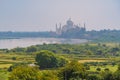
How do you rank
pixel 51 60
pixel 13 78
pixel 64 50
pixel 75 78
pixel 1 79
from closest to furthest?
pixel 13 78
pixel 75 78
pixel 1 79
pixel 51 60
pixel 64 50

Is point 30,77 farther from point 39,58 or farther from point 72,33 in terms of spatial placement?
point 72,33

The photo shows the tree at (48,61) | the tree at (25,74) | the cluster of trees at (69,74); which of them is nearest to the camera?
the tree at (25,74)

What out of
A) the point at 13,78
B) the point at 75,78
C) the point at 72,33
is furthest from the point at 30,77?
the point at 72,33

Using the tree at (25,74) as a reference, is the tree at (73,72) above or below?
below

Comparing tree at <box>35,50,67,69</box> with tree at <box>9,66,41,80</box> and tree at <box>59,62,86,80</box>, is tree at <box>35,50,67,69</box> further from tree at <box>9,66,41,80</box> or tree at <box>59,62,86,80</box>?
tree at <box>9,66,41,80</box>

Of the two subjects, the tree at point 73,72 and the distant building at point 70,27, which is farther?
the distant building at point 70,27

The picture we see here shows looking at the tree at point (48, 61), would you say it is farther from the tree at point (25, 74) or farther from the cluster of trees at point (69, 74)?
the tree at point (25, 74)

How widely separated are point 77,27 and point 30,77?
159303 millimetres

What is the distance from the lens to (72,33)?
190 metres

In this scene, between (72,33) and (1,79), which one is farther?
(72,33)

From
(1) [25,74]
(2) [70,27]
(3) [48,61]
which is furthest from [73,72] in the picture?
(2) [70,27]

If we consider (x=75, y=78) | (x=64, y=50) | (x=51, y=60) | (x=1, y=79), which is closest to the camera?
(x=75, y=78)

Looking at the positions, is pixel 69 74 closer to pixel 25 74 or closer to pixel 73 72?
pixel 73 72

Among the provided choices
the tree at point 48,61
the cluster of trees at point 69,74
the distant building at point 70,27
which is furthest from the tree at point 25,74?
the distant building at point 70,27
